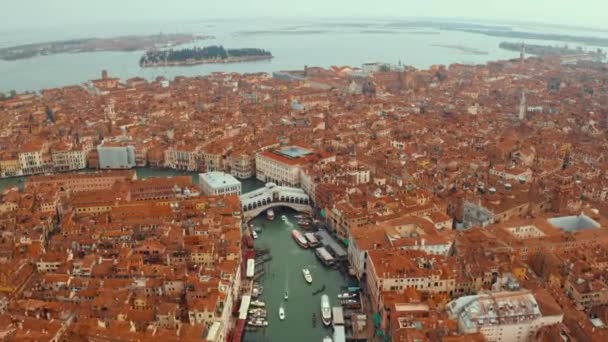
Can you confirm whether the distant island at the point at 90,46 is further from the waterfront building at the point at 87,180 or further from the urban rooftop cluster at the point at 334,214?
the waterfront building at the point at 87,180

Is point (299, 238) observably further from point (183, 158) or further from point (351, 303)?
point (183, 158)

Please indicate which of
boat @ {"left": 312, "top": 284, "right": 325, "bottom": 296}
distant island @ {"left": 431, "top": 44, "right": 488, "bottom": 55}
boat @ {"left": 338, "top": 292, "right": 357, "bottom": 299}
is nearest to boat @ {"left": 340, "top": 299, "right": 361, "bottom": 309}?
boat @ {"left": 338, "top": 292, "right": 357, "bottom": 299}

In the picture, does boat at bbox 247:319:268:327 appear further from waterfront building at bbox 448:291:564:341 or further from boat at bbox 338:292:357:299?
waterfront building at bbox 448:291:564:341

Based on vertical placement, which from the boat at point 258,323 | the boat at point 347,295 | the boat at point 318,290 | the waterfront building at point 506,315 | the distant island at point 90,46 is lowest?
the boat at point 318,290

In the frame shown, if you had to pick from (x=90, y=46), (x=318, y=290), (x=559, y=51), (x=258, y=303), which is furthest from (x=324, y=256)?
(x=90, y=46)

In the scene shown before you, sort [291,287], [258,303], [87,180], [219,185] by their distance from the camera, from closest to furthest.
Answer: [258,303]
[291,287]
[219,185]
[87,180]

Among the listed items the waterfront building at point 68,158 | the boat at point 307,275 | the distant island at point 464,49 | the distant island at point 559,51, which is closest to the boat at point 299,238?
the boat at point 307,275
